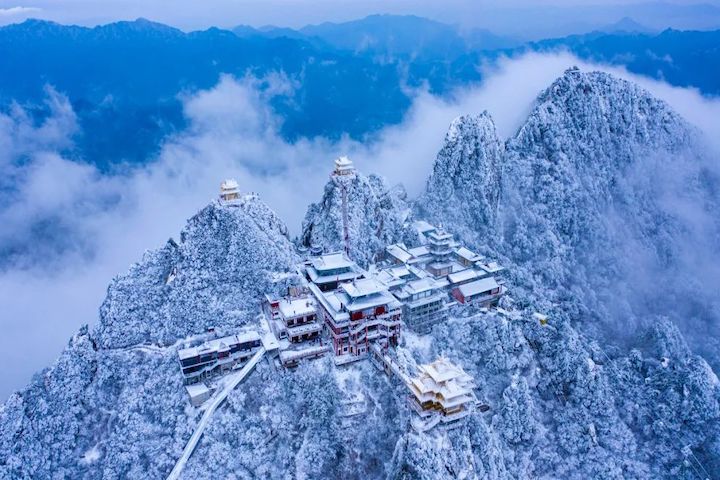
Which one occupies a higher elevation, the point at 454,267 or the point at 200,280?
the point at 200,280

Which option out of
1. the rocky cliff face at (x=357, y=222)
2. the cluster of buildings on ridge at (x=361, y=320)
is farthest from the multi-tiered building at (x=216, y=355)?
the rocky cliff face at (x=357, y=222)

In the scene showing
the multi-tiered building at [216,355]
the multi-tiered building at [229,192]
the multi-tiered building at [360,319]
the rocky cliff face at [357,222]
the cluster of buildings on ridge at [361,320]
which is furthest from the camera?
the rocky cliff face at [357,222]

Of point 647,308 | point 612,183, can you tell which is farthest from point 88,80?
point 647,308

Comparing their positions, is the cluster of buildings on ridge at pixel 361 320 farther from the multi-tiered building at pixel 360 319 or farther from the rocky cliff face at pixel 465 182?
the rocky cliff face at pixel 465 182

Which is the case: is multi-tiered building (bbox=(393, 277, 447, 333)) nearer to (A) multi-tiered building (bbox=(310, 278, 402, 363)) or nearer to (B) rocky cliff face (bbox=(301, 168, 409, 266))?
(A) multi-tiered building (bbox=(310, 278, 402, 363))

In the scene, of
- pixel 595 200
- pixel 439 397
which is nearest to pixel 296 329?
pixel 439 397

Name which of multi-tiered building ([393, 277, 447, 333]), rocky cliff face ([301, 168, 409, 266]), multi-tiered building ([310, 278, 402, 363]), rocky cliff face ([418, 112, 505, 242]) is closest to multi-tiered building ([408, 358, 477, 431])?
multi-tiered building ([310, 278, 402, 363])

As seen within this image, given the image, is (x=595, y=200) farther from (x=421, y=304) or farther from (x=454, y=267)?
(x=421, y=304)
